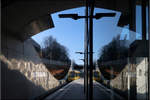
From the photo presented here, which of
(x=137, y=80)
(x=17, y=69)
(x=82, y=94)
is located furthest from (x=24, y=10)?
(x=82, y=94)

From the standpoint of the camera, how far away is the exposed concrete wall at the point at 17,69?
5.74 meters

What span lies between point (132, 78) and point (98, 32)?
6.77 feet

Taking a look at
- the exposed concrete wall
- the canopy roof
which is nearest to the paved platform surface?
the exposed concrete wall

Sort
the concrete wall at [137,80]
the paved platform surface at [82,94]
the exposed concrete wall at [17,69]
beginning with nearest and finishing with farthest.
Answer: the concrete wall at [137,80]
the paved platform surface at [82,94]
the exposed concrete wall at [17,69]

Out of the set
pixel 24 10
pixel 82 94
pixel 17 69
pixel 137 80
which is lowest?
pixel 82 94

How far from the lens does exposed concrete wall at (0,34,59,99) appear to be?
18.8 feet

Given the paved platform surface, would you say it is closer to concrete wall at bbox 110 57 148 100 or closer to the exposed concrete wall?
concrete wall at bbox 110 57 148 100

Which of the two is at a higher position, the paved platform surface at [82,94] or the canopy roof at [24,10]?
the canopy roof at [24,10]

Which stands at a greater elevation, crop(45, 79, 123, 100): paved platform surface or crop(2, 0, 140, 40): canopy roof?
crop(2, 0, 140, 40): canopy roof

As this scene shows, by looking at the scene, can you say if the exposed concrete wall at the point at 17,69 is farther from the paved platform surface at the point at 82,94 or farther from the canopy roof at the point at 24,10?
the paved platform surface at the point at 82,94

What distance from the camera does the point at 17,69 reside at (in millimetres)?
7227

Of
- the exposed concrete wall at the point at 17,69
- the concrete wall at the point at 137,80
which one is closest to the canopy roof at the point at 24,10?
the exposed concrete wall at the point at 17,69

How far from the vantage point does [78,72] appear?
28547 mm

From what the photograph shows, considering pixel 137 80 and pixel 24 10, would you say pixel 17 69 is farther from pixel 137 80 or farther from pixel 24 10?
pixel 137 80
